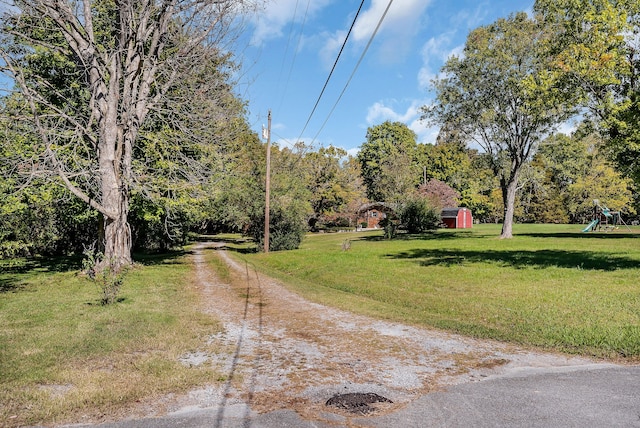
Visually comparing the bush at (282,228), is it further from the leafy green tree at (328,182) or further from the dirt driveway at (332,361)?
the leafy green tree at (328,182)

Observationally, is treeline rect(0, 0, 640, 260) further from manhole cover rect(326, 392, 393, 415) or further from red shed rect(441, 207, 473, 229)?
red shed rect(441, 207, 473, 229)

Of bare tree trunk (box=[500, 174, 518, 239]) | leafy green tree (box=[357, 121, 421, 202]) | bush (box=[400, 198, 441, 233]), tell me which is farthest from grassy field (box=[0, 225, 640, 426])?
leafy green tree (box=[357, 121, 421, 202])

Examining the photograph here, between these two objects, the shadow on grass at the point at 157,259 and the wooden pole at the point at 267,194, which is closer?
the shadow on grass at the point at 157,259

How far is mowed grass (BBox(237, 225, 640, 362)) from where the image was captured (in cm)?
770

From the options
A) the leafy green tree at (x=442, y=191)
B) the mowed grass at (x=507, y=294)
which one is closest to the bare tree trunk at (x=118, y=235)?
the mowed grass at (x=507, y=294)

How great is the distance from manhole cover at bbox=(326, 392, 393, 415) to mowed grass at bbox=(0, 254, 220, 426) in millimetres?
1701

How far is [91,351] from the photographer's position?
6449mm

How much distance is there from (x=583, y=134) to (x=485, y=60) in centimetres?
1288

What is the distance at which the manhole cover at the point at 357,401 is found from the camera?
4443mm

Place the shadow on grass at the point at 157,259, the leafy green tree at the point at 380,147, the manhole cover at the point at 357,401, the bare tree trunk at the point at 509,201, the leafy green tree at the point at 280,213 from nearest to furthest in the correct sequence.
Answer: the manhole cover at the point at 357,401
the shadow on grass at the point at 157,259
the leafy green tree at the point at 280,213
the bare tree trunk at the point at 509,201
the leafy green tree at the point at 380,147

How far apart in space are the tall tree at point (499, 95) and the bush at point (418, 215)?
11.6m

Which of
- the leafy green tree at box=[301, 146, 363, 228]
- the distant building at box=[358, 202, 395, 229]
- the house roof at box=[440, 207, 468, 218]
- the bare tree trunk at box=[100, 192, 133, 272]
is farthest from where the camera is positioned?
the distant building at box=[358, 202, 395, 229]

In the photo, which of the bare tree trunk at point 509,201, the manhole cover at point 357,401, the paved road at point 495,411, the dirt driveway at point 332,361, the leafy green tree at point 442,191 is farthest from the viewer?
the leafy green tree at point 442,191

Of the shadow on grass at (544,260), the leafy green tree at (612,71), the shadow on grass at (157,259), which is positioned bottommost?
the shadow on grass at (157,259)
